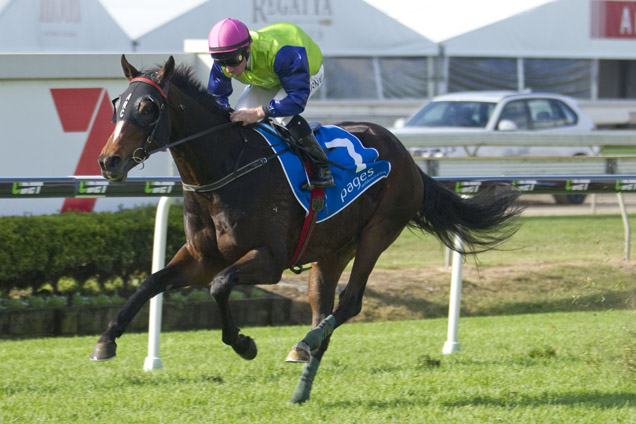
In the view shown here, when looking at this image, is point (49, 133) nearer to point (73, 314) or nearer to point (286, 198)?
point (73, 314)

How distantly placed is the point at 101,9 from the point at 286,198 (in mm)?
10658

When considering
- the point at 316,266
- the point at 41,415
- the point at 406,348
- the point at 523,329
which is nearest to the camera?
the point at 41,415

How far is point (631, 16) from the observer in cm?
1791

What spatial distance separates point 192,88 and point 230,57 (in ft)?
0.98

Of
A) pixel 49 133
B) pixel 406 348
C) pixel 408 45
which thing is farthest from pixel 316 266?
pixel 408 45

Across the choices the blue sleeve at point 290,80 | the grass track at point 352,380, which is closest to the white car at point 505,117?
the grass track at point 352,380

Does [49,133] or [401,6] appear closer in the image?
[49,133]

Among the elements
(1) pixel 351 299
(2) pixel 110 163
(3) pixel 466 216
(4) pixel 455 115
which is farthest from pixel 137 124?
(4) pixel 455 115

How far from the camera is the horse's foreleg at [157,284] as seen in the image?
4500mm

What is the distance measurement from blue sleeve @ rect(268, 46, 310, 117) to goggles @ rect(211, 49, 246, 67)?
8.6 inches

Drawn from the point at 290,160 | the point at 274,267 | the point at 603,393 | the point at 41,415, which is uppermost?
the point at 290,160

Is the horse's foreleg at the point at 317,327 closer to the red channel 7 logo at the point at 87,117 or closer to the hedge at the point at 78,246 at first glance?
the hedge at the point at 78,246

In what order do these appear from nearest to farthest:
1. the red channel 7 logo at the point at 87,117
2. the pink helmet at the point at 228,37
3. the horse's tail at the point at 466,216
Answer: the pink helmet at the point at 228,37 → the horse's tail at the point at 466,216 → the red channel 7 logo at the point at 87,117

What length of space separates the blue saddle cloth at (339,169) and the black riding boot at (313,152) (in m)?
0.08
